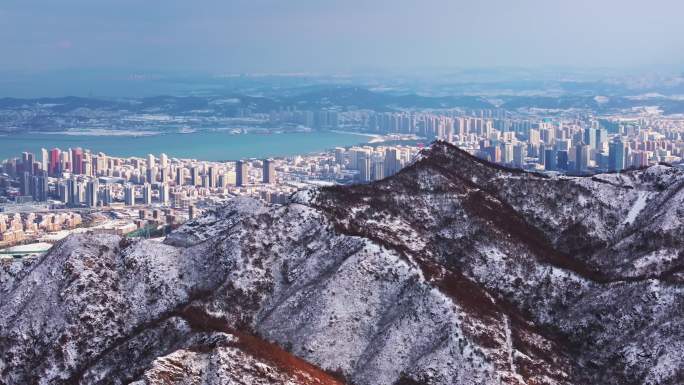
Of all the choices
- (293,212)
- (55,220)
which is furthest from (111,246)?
(55,220)

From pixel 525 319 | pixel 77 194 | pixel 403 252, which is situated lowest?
pixel 77 194

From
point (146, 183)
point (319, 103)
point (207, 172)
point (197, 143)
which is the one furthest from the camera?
point (319, 103)

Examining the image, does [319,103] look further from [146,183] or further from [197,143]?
[146,183]

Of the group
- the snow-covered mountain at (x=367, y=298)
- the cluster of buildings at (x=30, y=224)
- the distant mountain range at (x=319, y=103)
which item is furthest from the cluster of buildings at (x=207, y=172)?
the distant mountain range at (x=319, y=103)

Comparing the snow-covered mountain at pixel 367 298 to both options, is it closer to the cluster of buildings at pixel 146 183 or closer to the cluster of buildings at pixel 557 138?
the cluster of buildings at pixel 146 183

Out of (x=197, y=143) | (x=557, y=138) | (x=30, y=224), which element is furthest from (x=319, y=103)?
(x=30, y=224)

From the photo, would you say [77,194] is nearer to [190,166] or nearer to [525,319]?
[190,166]

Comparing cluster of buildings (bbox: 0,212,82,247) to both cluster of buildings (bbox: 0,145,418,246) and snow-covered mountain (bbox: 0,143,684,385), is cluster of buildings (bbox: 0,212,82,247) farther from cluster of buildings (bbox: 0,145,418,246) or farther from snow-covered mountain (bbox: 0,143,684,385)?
snow-covered mountain (bbox: 0,143,684,385)
